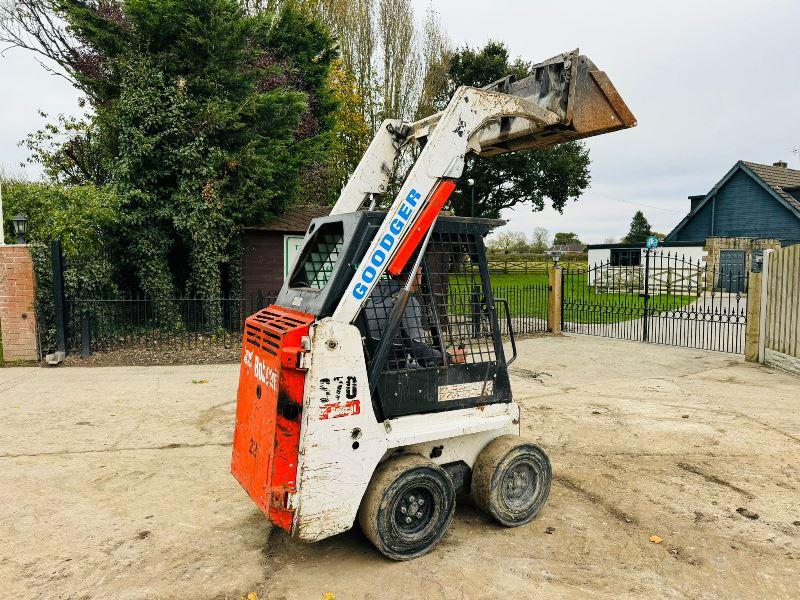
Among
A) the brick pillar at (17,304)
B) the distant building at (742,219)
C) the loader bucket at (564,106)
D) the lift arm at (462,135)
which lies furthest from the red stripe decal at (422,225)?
the distant building at (742,219)

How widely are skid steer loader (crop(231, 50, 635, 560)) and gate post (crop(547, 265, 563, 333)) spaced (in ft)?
35.2

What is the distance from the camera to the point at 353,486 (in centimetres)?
340

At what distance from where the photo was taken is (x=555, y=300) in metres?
14.8

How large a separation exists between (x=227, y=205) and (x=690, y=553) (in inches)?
435

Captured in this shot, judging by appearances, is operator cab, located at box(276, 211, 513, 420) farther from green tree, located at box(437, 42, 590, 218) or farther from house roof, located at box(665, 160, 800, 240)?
house roof, located at box(665, 160, 800, 240)

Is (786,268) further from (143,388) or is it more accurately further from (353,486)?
(143,388)

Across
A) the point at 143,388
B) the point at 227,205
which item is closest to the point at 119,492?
the point at 143,388

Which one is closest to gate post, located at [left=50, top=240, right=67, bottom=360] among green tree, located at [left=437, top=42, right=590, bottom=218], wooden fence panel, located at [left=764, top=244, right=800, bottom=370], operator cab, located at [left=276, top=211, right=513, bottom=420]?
operator cab, located at [left=276, top=211, right=513, bottom=420]

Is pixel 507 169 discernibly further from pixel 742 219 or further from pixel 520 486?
pixel 520 486

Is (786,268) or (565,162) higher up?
(565,162)

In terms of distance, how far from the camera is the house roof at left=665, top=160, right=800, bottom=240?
94.3 ft

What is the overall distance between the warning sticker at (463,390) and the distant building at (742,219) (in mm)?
25848

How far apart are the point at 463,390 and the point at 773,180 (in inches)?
1325

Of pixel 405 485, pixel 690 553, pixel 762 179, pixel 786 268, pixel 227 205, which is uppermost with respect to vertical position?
pixel 762 179
